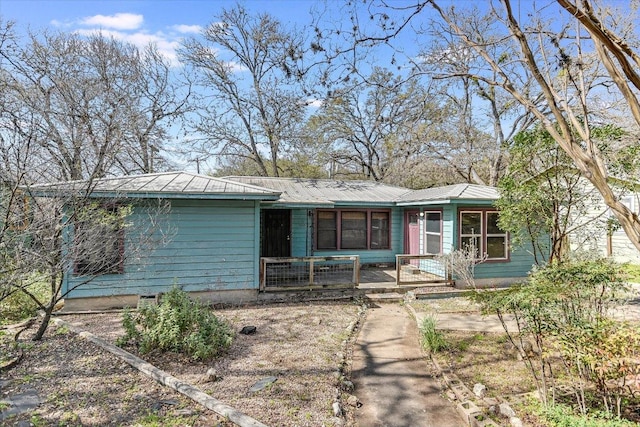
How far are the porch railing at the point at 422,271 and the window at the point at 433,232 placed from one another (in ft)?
1.39

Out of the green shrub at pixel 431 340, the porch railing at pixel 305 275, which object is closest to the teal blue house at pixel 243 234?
the porch railing at pixel 305 275

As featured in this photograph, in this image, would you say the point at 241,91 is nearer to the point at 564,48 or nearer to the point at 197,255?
the point at 197,255

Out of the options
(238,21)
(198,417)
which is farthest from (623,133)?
(238,21)

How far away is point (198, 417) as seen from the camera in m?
3.46

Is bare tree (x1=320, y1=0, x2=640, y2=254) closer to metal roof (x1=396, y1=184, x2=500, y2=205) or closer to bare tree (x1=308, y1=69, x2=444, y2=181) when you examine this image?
metal roof (x1=396, y1=184, x2=500, y2=205)

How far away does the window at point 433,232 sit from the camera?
1038cm

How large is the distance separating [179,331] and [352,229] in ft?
25.8

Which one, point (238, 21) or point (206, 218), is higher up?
point (238, 21)

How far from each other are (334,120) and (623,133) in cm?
1731

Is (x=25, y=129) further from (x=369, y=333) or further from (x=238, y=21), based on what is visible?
(x=238, y=21)

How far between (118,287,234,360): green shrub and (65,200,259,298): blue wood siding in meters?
2.51

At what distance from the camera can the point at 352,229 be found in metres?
12.1

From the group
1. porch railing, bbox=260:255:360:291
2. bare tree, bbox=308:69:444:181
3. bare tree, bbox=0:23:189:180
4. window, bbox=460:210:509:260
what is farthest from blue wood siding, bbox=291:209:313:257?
bare tree, bbox=308:69:444:181

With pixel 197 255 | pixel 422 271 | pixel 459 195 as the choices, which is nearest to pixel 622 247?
pixel 422 271
